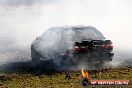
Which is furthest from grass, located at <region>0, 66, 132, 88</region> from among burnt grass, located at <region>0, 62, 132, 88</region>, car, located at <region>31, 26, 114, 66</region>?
car, located at <region>31, 26, 114, 66</region>

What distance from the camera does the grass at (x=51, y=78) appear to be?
540 inches

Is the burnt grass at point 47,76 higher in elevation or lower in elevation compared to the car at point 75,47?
lower

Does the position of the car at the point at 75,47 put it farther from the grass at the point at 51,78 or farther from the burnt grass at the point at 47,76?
the grass at the point at 51,78

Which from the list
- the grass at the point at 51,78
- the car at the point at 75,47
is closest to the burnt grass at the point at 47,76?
the grass at the point at 51,78

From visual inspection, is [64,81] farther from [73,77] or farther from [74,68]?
[74,68]

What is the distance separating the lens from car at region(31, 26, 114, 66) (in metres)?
16.3

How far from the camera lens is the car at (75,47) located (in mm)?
16344

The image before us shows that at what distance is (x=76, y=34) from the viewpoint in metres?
17.1

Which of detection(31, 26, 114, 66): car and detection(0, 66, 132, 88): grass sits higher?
detection(31, 26, 114, 66): car

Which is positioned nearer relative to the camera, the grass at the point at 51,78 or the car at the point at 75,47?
the grass at the point at 51,78

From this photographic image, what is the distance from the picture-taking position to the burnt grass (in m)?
13.8

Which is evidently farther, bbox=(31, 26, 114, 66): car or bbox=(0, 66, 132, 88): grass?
bbox=(31, 26, 114, 66): car

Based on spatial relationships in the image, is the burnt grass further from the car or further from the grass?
the car

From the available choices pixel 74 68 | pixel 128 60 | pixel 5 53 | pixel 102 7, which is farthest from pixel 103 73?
pixel 102 7
